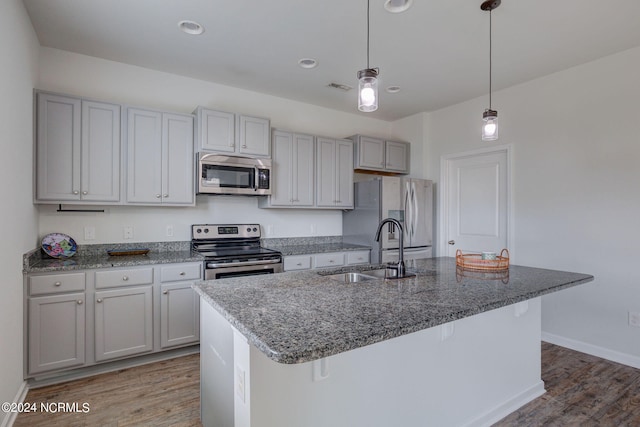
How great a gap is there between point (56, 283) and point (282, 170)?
2.23 metres

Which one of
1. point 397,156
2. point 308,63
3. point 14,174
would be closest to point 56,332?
point 14,174

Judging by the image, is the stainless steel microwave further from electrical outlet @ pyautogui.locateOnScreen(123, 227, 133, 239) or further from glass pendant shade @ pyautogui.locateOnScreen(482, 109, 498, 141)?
glass pendant shade @ pyautogui.locateOnScreen(482, 109, 498, 141)

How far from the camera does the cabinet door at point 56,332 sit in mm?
2332

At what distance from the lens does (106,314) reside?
2.58 m

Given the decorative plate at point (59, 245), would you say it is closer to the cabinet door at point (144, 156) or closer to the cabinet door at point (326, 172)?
the cabinet door at point (144, 156)

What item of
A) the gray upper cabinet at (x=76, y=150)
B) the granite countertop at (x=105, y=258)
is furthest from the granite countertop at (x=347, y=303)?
the gray upper cabinet at (x=76, y=150)

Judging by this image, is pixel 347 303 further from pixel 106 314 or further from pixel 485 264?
pixel 106 314

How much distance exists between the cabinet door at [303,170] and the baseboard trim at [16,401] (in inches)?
105

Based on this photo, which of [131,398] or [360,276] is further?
[131,398]

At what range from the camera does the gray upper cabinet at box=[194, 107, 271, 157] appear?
3.16 m

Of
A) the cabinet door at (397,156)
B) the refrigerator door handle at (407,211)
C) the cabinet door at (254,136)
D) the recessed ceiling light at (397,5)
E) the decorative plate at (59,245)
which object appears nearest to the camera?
the recessed ceiling light at (397,5)

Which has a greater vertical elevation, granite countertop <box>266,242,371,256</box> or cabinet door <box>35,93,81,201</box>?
cabinet door <box>35,93,81,201</box>

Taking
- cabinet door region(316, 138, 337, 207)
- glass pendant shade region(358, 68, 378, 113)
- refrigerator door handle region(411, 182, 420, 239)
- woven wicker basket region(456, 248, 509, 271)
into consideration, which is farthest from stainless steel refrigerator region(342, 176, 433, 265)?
glass pendant shade region(358, 68, 378, 113)

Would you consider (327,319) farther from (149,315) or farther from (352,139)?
(352,139)
